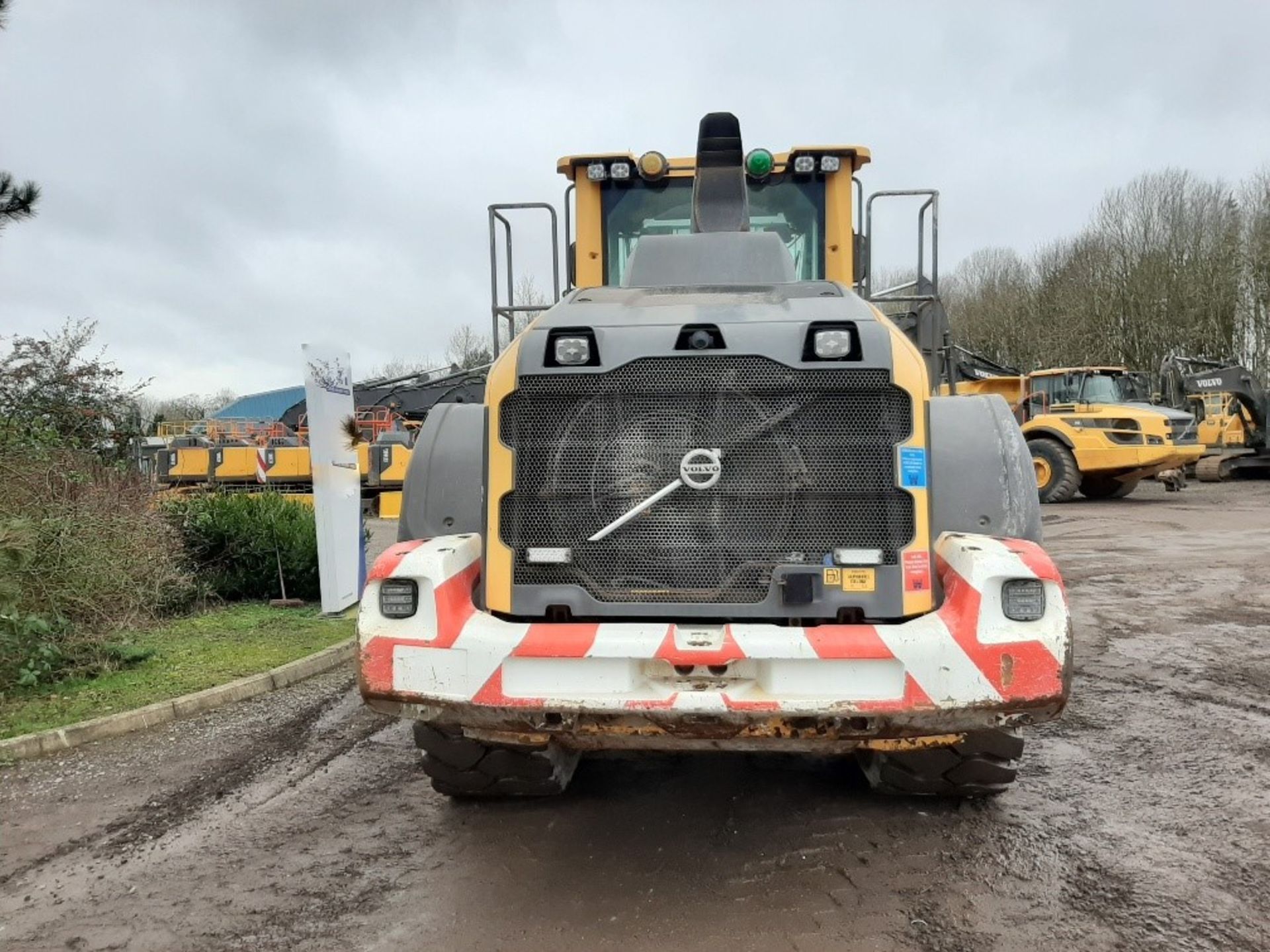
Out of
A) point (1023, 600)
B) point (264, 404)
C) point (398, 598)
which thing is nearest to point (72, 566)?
point (398, 598)

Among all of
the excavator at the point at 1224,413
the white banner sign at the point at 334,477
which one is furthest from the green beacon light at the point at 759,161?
the excavator at the point at 1224,413

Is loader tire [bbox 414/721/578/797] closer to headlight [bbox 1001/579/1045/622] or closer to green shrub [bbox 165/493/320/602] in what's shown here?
headlight [bbox 1001/579/1045/622]

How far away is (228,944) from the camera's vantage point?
2.76 metres

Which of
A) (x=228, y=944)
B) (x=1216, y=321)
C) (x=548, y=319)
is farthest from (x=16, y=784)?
(x=1216, y=321)

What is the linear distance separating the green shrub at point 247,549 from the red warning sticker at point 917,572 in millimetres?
6587

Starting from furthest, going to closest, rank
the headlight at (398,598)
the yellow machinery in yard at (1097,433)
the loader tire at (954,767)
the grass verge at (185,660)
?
the yellow machinery in yard at (1097,433) → the grass verge at (185,660) → the loader tire at (954,767) → the headlight at (398,598)

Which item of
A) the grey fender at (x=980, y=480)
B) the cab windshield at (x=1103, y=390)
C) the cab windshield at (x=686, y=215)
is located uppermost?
the cab windshield at (x=686, y=215)

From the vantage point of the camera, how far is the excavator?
19.6 metres

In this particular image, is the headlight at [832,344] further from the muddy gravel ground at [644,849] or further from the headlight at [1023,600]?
the muddy gravel ground at [644,849]

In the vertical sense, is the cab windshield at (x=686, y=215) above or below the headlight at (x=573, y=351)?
above

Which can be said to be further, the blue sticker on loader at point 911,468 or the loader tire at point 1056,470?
the loader tire at point 1056,470

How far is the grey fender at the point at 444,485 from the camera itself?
3.41 meters

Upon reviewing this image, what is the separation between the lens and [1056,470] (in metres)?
16.4

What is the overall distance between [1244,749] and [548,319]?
3754 mm
